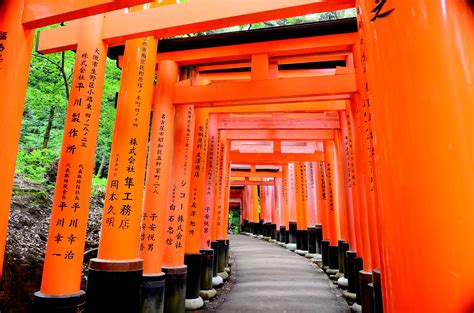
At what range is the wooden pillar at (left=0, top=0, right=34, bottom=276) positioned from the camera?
2.87m

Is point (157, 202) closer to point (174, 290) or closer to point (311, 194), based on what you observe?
point (174, 290)

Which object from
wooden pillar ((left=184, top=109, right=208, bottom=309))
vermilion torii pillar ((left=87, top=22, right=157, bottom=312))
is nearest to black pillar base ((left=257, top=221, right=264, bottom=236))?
wooden pillar ((left=184, top=109, right=208, bottom=309))

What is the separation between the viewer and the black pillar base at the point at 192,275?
6.49 metres

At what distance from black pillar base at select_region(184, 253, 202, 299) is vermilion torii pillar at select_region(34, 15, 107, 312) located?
2.89 metres

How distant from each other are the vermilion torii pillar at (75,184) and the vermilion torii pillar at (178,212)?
194cm

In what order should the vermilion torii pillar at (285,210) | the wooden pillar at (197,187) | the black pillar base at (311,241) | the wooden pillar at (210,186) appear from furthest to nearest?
1. the vermilion torii pillar at (285,210)
2. the black pillar base at (311,241)
3. the wooden pillar at (210,186)
4. the wooden pillar at (197,187)

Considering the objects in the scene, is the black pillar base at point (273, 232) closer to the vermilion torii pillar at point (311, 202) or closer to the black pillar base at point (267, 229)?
the black pillar base at point (267, 229)

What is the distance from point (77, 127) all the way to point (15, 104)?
1161mm

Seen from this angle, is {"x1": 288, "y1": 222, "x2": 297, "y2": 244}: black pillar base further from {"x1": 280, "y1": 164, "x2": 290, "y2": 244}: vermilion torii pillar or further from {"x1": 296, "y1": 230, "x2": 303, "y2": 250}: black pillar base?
{"x1": 296, "y1": 230, "x2": 303, "y2": 250}: black pillar base

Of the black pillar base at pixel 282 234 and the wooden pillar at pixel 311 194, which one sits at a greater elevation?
the wooden pillar at pixel 311 194

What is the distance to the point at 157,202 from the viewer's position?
5332 millimetres

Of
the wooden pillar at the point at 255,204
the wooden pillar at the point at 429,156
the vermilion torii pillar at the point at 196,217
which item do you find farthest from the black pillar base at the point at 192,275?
the wooden pillar at the point at 255,204

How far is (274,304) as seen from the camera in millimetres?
6711

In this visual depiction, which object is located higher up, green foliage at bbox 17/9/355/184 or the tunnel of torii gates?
green foliage at bbox 17/9/355/184
